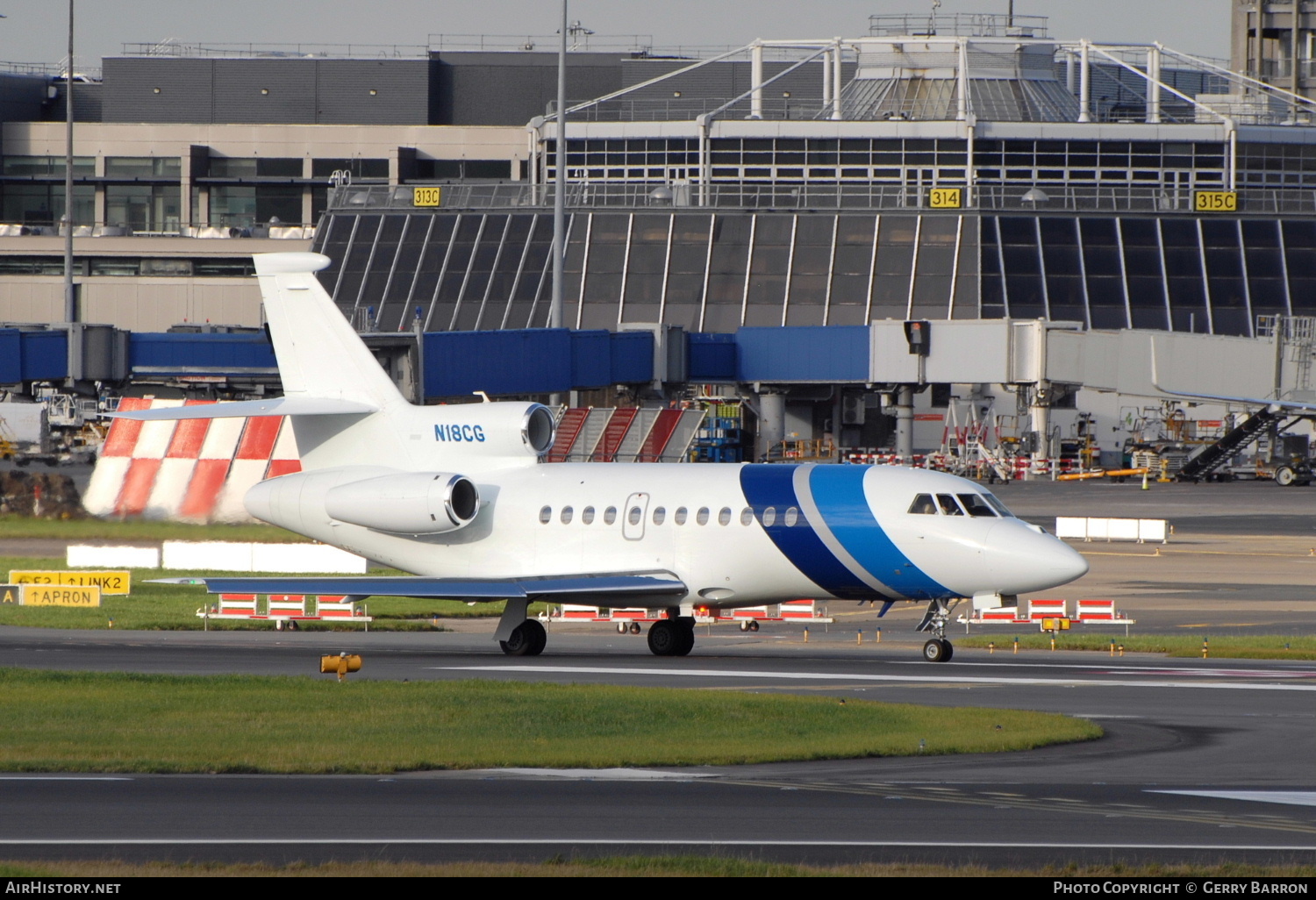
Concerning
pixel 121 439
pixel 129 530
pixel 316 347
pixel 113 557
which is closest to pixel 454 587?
pixel 316 347

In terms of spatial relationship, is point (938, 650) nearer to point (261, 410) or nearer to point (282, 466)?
point (261, 410)

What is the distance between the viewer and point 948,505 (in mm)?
33844

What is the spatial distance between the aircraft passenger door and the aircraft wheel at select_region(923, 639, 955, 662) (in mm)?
5933

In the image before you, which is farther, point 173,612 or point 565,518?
point 173,612

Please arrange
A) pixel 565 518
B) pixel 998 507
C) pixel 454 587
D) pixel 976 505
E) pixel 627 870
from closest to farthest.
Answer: pixel 627 870 < pixel 976 505 < pixel 998 507 < pixel 454 587 < pixel 565 518

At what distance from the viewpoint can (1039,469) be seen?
8694 centimetres

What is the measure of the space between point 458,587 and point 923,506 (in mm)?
8702

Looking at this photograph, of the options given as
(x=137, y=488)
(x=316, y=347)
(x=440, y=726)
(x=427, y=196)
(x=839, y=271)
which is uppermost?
(x=427, y=196)

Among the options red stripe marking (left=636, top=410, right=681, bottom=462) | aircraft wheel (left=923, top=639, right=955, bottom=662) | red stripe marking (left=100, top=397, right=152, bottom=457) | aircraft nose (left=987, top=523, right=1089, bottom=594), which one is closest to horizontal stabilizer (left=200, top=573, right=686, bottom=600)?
aircraft wheel (left=923, top=639, right=955, bottom=662)

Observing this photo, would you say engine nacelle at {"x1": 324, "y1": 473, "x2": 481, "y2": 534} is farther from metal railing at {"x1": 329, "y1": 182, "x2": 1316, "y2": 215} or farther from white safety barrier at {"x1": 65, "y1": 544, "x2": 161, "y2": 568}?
metal railing at {"x1": 329, "y1": 182, "x2": 1316, "y2": 215}

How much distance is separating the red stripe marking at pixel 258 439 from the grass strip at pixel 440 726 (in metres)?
23.4

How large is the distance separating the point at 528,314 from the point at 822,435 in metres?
16.7

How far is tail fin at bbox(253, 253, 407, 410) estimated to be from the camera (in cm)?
3853

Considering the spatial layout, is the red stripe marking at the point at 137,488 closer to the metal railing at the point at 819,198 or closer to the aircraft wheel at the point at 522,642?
the aircraft wheel at the point at 522,642
